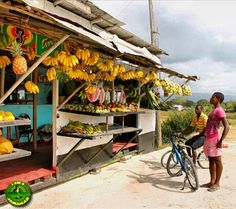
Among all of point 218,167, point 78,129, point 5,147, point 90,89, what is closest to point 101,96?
point 90,89

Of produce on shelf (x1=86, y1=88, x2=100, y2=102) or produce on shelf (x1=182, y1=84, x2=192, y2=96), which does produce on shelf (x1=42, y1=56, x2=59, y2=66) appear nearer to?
produce on shelf (x1=86, y1=88, x2=100, y2=102)

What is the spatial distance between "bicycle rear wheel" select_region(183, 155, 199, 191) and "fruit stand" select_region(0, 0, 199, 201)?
1.76 m

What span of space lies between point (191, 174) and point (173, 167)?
132 cm

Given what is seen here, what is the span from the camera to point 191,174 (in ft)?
20.4

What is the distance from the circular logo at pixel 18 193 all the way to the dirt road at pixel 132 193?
0.29 meters

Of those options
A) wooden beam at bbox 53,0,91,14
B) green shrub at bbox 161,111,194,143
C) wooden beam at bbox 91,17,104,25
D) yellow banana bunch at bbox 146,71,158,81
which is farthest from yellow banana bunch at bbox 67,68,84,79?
green shrub at bbox 161,111,194,143

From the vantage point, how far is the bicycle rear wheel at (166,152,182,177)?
281 inches

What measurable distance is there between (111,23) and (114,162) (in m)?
3.90

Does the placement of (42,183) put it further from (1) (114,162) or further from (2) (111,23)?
(2) (111,23)

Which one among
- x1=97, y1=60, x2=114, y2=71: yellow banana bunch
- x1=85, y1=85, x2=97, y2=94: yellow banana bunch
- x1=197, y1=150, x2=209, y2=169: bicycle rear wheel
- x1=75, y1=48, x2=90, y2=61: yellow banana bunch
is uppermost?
x1=75, y1=48, x2=90, y2=61: yellow banana bunch

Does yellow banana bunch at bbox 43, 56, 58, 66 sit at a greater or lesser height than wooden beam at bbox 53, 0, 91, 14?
lesser

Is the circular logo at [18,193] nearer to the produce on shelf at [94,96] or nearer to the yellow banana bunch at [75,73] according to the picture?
the yellow banana bunch at [75,73]

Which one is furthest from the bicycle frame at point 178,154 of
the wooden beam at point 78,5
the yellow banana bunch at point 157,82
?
the wooden beam at point 78,5

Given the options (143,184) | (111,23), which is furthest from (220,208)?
(111,23)
